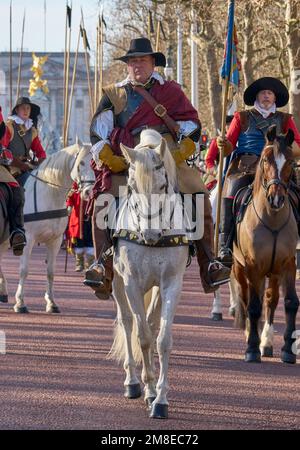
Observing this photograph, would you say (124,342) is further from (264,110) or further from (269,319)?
(264,110)

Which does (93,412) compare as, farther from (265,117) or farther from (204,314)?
(204,314)

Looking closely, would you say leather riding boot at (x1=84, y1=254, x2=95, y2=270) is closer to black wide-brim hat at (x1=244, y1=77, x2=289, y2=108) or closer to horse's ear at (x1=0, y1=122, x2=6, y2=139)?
horse's ear at (x1=0, y1=122, x2=6, y2=139)

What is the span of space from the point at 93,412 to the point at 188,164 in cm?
233

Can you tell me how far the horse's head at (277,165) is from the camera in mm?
11898

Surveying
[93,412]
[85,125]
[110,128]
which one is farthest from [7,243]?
[85,125]

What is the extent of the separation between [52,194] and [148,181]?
Answer: 755 cm

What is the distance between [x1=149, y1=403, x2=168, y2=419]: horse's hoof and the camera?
951 cm

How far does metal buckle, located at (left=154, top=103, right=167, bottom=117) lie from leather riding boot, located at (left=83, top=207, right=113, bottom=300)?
3.25 ft

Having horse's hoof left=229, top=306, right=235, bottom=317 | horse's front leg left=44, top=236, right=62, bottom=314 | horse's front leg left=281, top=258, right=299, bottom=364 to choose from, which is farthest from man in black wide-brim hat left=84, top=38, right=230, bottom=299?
horse's front leg left=44, top=236, right=62, bottom=314

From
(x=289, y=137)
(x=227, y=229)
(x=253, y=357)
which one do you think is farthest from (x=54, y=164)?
(x=289, y=137)

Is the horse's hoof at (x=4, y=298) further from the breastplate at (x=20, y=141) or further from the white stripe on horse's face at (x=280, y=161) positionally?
the white stripe on horse's face at (x=280, y=161)

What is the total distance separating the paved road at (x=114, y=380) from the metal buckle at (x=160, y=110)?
2155mm

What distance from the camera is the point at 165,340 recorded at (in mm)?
9734

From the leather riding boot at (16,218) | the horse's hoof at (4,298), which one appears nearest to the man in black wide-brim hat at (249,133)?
the leather riding boot at (16,218)
